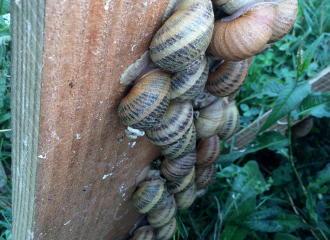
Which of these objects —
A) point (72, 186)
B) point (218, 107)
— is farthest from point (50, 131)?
point (218, 107)

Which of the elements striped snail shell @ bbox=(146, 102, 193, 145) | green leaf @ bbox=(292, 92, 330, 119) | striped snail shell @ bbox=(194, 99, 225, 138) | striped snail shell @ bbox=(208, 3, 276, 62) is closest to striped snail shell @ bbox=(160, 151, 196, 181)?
striped snail shell @ bbox=(194, 99, 225, 138)

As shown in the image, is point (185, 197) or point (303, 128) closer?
point (185, 197)

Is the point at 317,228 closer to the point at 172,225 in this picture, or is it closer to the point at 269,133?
the point at 269,133

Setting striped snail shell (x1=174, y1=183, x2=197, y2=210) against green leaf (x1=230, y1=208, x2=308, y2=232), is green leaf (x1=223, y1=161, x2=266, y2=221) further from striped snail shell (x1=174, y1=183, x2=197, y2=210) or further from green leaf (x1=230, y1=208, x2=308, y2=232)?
striped snail shell (x1=174, y1=183, x2=197, y2=210)

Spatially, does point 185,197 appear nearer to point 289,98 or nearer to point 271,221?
point 271,221

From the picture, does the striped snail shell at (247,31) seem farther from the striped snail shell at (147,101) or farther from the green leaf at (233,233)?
the green leaf at (233,233)

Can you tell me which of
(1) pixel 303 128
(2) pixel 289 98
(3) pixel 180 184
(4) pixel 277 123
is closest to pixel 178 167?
(3) pixel 180 184


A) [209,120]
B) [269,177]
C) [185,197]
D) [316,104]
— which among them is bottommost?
[269,177]
